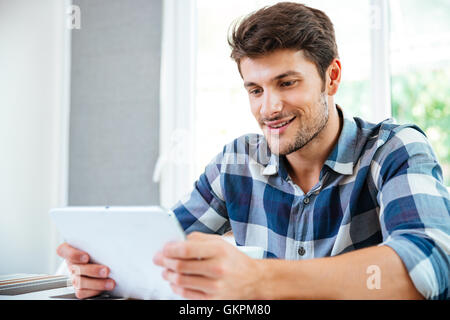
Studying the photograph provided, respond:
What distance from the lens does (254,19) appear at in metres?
1.21

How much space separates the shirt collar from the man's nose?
10cm

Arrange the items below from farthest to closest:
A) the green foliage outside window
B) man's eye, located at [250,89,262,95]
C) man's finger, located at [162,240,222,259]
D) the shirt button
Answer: the green foliage outside window, man's eye, located at [250,89,262,95], the shirt button, man's finger, located at [162,240,222,259]

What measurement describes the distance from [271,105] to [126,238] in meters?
0.61

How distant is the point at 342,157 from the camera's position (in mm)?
1092

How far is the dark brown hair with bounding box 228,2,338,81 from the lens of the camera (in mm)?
1136

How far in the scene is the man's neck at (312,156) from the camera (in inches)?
46.6

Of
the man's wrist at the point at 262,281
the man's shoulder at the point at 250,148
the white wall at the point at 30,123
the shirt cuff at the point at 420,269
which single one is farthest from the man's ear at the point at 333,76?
the white wall at the point at 30,123

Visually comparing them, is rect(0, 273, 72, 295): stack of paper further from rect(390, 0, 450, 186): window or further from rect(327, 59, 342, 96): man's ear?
rect(390, 0, 450, 186): window

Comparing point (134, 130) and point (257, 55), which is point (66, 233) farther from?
point (134, 130)

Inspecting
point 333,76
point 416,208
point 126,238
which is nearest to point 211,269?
point 126,238

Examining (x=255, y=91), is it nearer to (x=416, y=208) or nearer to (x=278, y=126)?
(x=278, y=126)

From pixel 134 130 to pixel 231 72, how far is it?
534 mm

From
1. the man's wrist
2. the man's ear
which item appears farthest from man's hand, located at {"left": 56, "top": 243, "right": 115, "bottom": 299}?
the man's ear

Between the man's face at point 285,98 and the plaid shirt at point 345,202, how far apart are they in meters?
0.06
